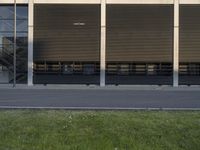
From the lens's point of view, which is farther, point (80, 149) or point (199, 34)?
point (199, 34)

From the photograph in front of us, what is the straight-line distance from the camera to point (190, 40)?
144 ft

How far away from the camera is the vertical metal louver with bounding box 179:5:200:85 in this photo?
43969 millimetres

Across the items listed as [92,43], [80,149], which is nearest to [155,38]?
[92,43]

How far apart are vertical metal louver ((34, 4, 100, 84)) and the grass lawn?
33.7 m

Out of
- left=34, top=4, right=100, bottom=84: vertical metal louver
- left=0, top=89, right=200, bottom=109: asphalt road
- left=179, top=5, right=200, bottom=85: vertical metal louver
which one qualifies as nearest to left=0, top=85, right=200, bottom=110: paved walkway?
left=0, top=89, right=200, bottom=109: asphalt road

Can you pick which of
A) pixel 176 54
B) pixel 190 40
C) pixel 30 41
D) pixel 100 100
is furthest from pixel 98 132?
pixel 190 40

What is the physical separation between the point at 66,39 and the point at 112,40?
153 inches

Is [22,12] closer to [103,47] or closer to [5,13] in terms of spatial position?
[5,13]

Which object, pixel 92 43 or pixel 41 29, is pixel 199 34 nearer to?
pixel 92 43

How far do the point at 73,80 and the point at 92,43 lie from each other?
3533mm

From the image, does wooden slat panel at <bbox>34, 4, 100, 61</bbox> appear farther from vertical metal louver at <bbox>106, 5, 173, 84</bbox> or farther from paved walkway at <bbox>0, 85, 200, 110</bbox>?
paved walkway at <bbox>0, 85, 200, 110</bbox>

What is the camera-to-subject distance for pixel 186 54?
43969 millimetres

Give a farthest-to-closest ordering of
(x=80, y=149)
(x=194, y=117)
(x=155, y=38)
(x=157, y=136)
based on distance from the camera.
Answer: (x=155, y=38) → (x=194, y=117) → (x=157, y=136) → (x=80, y=149)

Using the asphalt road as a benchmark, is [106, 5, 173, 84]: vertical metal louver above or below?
above
